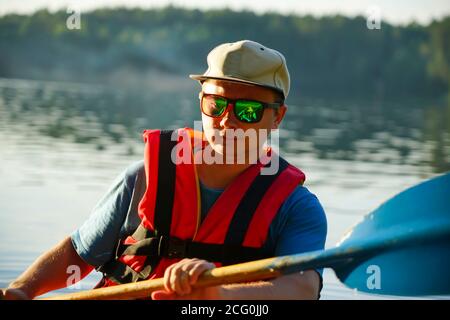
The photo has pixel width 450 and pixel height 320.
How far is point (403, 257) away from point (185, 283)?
0.76 m

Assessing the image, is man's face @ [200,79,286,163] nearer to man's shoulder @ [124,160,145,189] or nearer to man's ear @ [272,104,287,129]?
man's ear @ [272,104,287,129]

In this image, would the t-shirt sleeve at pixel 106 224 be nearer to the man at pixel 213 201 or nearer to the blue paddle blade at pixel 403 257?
the man at pixel 213 201

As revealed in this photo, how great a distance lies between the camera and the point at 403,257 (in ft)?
11.3

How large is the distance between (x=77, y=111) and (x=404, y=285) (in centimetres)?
2521

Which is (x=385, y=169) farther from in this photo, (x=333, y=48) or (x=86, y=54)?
(x=86, y=54)

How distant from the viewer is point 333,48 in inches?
2244

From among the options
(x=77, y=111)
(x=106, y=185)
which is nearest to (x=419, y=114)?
(x=77, y=111)

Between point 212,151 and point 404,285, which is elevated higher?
point 212,151

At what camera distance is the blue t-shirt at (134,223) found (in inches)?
142

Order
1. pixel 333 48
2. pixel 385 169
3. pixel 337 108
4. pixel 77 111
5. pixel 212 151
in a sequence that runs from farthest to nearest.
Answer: pixel 333 48
pixel 337 108
pixel 77 111
pixel 385 169
pixel 212 151

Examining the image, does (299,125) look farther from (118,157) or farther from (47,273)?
(47,273)

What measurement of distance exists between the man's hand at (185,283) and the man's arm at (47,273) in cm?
54

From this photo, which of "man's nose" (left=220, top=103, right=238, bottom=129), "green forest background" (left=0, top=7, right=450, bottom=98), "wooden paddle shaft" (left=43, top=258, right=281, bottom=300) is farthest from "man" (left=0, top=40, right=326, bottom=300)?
"green forest background" (left=0, top=7, right=450, bottom=98)

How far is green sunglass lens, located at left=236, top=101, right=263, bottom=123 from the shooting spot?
3.66 meters
